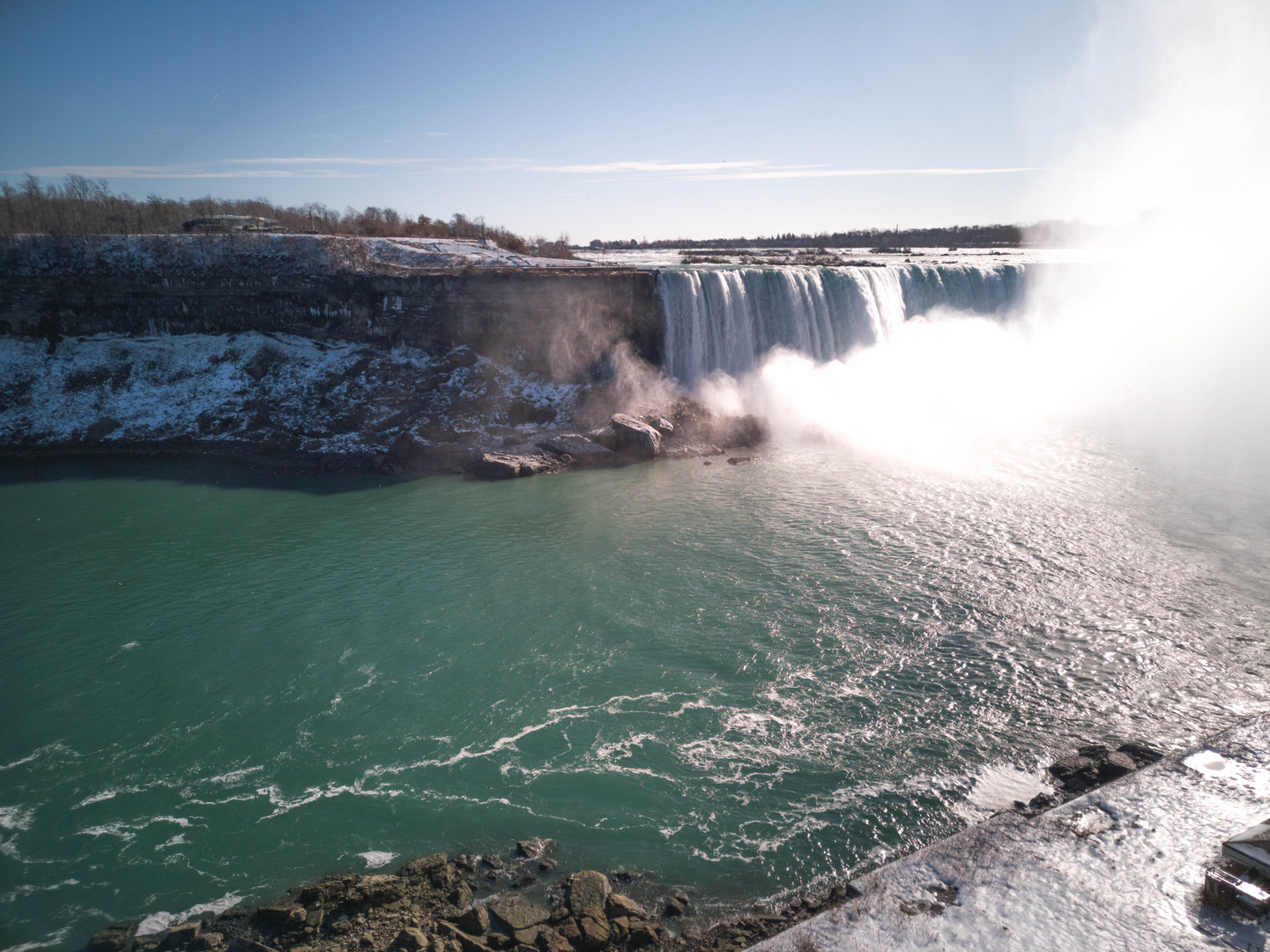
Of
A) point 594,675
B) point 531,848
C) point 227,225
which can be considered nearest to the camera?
point 531,848

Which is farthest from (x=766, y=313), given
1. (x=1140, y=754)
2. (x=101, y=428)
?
(x=101, y=428)

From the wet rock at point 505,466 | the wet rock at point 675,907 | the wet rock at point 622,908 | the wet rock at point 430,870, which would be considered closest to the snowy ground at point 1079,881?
the wet rock at point 675,907

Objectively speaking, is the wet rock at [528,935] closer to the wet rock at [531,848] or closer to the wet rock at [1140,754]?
the wet rock at [531,848]

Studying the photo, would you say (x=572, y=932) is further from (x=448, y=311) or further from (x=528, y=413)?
(x=448, y=311)

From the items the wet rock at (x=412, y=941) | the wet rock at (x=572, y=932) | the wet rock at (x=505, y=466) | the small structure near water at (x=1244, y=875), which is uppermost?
the wet rock at (x=505, y=466)

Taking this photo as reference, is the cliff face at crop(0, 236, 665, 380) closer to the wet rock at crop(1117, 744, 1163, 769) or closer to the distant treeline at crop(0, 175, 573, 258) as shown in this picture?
the distant treeline at crop(0, 175, 573, 258)

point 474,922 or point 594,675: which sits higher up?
point 594,675

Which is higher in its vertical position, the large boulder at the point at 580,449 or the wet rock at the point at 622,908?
the large boulder at the point at 580,449

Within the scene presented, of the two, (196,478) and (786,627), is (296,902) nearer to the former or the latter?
(786,627)
